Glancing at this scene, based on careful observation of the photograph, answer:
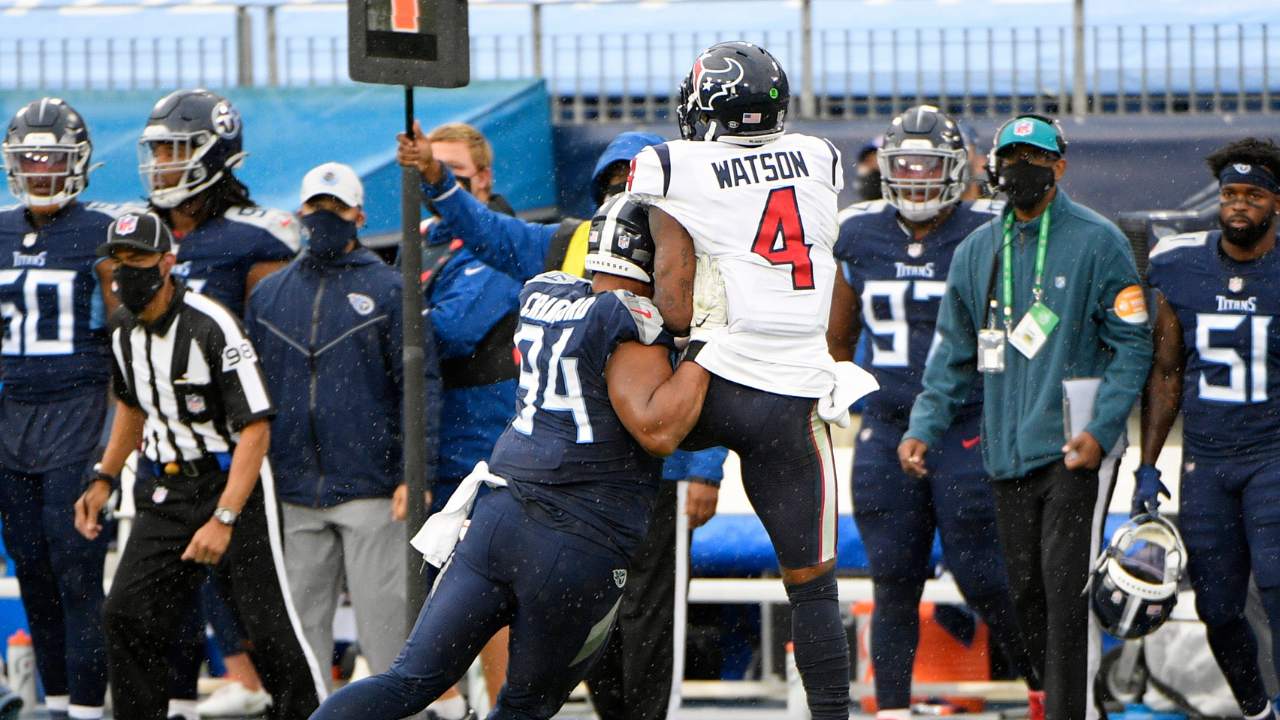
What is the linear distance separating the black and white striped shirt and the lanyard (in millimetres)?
2605

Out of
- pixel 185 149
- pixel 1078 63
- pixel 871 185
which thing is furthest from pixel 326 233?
pixel 1078 63

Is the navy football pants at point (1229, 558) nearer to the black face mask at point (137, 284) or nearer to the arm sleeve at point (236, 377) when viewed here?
the arm sleeve at point (236, 377)

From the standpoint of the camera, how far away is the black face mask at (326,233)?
19.0 ft

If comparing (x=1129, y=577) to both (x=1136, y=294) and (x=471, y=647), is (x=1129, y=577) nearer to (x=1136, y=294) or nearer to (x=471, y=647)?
(x=1136, y=294)

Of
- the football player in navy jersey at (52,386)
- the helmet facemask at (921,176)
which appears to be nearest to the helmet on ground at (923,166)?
the helmet facemask at (921,176)

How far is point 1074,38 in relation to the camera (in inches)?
393

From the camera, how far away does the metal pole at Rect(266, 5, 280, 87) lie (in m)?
10.5

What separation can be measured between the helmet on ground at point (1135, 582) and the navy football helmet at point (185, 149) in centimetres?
369

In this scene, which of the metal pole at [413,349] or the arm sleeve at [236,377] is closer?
the metal pole at [413,349]

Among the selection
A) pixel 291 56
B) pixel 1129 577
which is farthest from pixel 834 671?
pixel 291 56

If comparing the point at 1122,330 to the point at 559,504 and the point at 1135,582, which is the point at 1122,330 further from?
the point at 559,504

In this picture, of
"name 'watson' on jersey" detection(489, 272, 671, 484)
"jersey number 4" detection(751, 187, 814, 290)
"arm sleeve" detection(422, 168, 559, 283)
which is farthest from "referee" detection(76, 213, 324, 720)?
"jersey number 4" detection(751, 187, 814, 290)

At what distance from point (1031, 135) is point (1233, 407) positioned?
3.87 ft

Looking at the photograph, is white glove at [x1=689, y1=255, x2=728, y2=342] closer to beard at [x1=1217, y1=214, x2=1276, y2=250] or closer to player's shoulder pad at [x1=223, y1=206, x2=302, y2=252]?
beard at [x1=1217, y1=214, x2=1276, y2=250]
